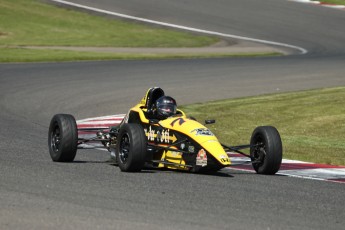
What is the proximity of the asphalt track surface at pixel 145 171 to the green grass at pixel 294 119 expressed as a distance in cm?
177

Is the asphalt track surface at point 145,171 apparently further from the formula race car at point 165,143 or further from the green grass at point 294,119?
the green grass at point 294,119

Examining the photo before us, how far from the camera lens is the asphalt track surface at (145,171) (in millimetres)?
8992

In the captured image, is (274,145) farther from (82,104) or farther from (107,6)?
(107,6)

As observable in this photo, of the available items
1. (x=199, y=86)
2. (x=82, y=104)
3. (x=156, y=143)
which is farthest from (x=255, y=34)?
(x=156, y=143)

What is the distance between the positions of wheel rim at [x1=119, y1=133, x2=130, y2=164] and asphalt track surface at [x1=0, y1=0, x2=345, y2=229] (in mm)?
193

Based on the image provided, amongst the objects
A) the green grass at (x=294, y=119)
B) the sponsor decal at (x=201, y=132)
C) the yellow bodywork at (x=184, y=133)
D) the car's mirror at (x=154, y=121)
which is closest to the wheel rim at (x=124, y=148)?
the yellow bodywork at (x=184, y=133)

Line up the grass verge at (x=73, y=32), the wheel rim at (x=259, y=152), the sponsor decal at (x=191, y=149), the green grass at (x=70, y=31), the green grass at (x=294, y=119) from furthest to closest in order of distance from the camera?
the green grass at (x=70, y=31) < the grass verge at (x=73, y=32) < the green grass at (x=294, y=119) < the wheel rim at (x=259, y=152) < the sponsor decal at (x=191, y=149)

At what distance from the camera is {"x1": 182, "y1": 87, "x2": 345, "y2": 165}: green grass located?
15887 millimetres

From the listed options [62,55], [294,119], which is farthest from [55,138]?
[62,55]

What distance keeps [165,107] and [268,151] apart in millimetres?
1711

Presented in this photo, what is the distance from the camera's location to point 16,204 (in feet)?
30.5

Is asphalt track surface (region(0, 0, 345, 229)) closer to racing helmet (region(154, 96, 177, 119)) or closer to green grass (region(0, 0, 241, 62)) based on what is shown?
racing helmet (region(154, 96, 177, 119))

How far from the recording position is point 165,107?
1327cm

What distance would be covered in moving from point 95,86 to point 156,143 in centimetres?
1254
